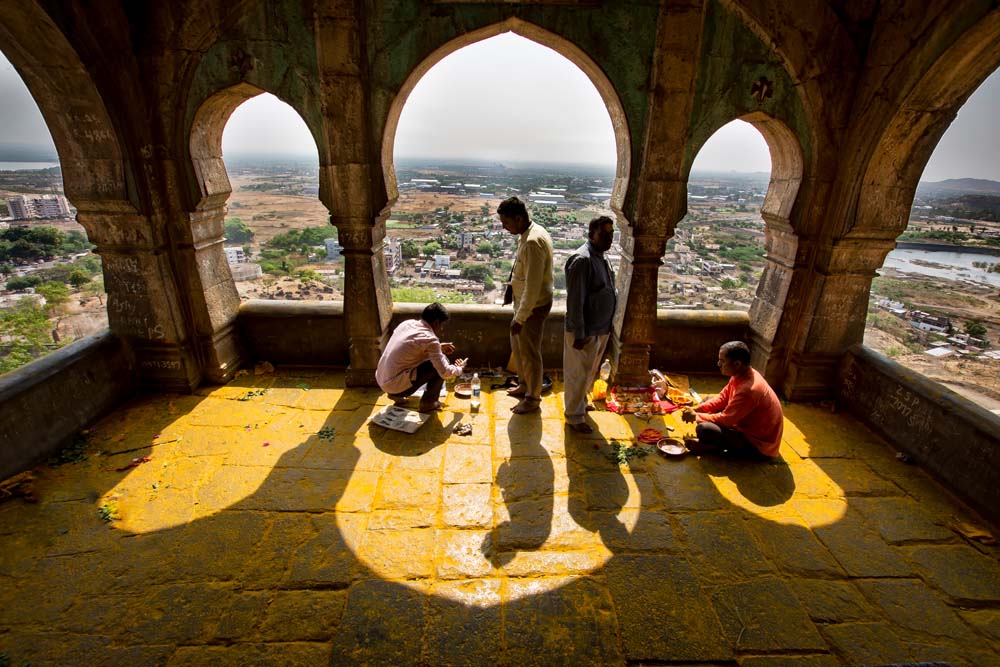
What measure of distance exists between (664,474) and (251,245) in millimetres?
11380

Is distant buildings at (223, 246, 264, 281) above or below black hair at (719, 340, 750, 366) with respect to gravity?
below

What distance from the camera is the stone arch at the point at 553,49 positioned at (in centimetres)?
428

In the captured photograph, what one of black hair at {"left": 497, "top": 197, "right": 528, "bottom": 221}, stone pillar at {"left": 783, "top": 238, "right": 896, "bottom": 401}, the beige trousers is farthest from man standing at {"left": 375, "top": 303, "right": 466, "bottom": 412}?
stone pillar at {"left": 783, "top": 238, "right": 896, "bottom": 401}

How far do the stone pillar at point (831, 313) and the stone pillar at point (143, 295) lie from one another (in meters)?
6.87

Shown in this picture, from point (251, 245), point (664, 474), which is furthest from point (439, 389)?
point (251, 245)

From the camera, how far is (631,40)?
4215 millimetres

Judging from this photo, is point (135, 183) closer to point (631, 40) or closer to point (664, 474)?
point (631, 40)

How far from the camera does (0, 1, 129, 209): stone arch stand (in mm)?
3587

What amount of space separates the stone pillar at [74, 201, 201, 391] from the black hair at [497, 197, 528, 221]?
3.58 m

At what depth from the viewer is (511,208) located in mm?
4074

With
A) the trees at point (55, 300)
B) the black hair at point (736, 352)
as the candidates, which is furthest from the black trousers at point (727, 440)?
the trees at point (55, 300)

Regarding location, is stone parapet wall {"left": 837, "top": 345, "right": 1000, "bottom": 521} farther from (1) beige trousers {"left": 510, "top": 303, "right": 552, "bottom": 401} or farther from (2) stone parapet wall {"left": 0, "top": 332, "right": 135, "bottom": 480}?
(2) stone parapet wall {"left": 0, "top": 332, "right": 135, "bottom": 480}

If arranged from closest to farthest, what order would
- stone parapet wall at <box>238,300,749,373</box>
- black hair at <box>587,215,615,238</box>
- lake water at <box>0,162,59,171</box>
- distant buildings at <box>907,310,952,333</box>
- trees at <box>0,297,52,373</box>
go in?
black hair at <box>587,215,615,238</box> < stone parapet wall at <box>238,300,749,373</box> < trees at <box>0,297,52,373</box> < distant buildings at <box>907,310,952,333</box> < lake water at <box>0,162,59,171</box>

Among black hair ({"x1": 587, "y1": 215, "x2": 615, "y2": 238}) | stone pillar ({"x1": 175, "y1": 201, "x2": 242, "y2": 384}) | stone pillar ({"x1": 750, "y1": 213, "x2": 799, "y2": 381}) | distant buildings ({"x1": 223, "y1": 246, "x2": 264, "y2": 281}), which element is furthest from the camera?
distant buildings ({"x1": 223, "y1": 246, "x2": 264, "y2": 281})
